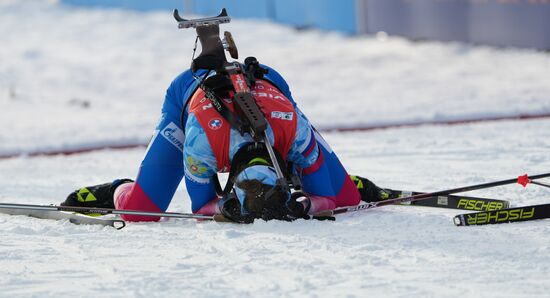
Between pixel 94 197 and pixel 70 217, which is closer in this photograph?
pixel 70 217

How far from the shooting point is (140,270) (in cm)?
393

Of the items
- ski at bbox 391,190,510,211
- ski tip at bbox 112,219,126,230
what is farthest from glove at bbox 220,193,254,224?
ski at bbox 391,190,510,211

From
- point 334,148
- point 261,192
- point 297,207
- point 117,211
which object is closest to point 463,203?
point 297,207

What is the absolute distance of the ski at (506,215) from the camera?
14.5ft

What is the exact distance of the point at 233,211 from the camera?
4.67 m

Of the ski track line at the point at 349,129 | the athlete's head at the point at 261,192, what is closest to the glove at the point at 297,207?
the athlete's head at the point at 261,192

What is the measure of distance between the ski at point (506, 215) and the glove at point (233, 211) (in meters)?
0.94

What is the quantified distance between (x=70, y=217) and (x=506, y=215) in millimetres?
2102

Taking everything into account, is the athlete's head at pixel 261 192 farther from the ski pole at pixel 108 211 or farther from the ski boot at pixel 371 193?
the ski boot at pixel 371 193

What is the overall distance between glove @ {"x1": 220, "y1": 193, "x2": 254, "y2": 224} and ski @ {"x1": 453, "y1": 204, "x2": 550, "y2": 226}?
94 cm

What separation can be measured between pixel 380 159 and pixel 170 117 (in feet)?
7.92

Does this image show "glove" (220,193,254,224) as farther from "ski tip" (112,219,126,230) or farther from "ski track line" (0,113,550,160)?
"ski track line" (0,113,550,160)

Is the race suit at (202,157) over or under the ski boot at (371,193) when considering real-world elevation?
over

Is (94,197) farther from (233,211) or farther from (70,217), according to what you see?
(233,211)
